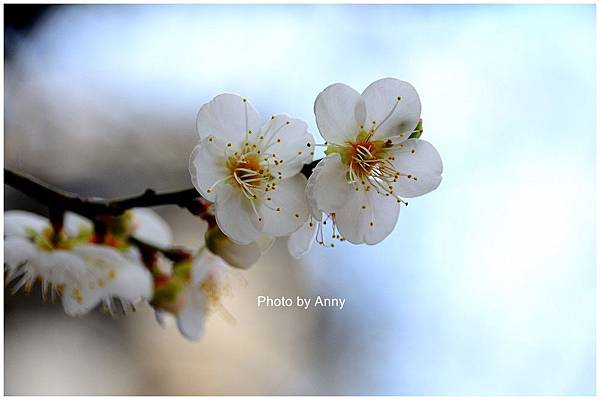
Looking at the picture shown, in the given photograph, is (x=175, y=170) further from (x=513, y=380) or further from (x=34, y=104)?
(x=513, y=380)

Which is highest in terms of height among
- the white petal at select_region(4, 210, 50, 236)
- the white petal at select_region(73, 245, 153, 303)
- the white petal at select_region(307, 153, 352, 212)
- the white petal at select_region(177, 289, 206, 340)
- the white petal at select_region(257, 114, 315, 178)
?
the white petal at select_region(257, 114, 315, 178)

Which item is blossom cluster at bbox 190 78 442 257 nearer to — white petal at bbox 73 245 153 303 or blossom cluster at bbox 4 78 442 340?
blossom cluster at bbox 4 78 442 340

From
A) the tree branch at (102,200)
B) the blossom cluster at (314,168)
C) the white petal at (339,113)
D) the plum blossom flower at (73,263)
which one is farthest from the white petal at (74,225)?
the white petal at (339,113)

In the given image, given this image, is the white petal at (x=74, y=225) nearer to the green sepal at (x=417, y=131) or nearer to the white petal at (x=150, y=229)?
the white petal at (x=150, y=229)

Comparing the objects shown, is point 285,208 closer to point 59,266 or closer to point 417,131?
point 417,131

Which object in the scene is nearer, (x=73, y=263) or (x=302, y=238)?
(x=302, y=238)

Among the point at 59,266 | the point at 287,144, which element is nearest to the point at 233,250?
the point at 287,144

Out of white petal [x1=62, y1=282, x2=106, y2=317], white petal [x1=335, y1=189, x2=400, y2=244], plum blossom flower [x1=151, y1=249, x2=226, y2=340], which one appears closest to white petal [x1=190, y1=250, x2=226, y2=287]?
plum blossom flower [x1=151, y1=249, x2=226, y2=340]

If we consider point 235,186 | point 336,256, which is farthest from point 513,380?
point 235,186
